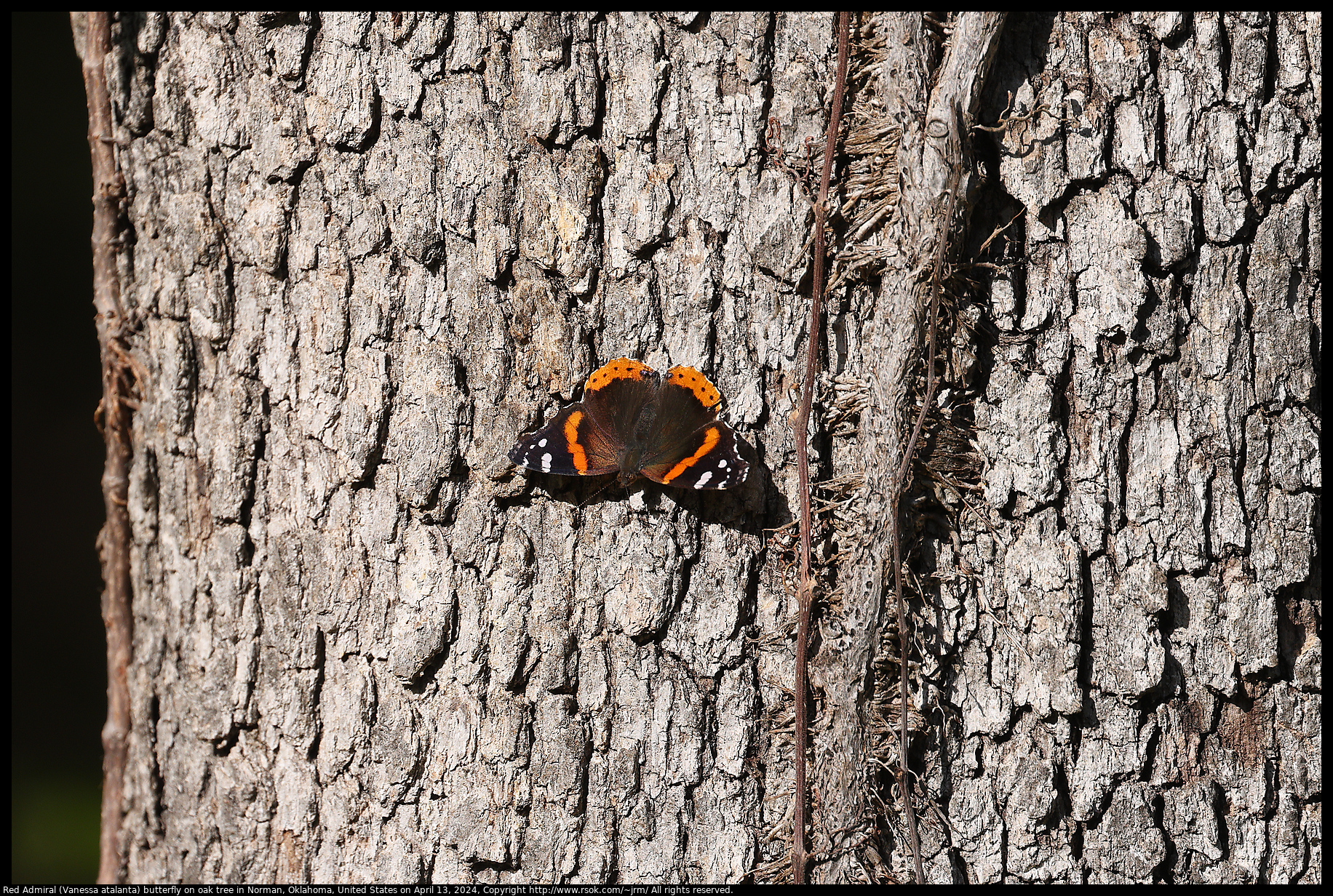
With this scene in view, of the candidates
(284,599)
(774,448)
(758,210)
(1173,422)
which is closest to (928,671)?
(774,448)

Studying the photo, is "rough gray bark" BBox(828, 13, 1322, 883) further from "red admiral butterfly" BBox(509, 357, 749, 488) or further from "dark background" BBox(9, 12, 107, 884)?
"dark background" BBox(9, 12, 107, 884)

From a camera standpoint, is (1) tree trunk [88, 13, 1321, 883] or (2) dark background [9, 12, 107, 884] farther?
(2) dark background [9, 12, 107, 884]

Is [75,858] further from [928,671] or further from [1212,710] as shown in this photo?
[1212,710]

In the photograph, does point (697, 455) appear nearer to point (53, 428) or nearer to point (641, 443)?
point (641, 443)

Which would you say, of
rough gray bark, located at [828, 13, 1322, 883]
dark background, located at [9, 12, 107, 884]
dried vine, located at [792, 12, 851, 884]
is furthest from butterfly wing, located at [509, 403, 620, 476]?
dark background, located at [9, 12, 107, 884]

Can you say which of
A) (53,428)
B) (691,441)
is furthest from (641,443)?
(53,428)
